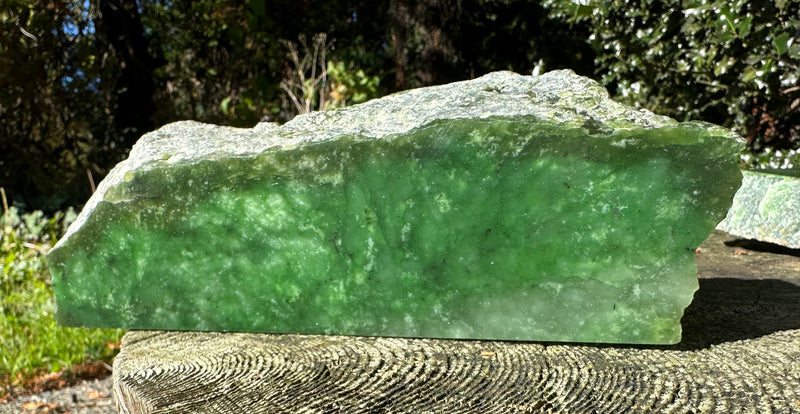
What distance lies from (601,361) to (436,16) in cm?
438

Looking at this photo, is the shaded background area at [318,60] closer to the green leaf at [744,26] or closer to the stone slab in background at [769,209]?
the green leaf at [744,26]

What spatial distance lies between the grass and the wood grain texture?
174 cm

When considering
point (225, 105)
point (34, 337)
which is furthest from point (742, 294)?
point (225, 105)

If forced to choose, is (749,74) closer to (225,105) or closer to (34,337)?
(34,337)

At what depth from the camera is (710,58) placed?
11.6 feet

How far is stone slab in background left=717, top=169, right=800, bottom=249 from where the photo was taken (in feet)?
7.33

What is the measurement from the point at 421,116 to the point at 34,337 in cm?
257

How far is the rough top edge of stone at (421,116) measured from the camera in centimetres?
150

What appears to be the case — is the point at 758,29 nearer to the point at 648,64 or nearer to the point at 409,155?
the point at 648,64

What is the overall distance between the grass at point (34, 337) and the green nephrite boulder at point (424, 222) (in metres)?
1.61

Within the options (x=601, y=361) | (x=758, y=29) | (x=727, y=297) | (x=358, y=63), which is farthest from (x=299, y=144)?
(x=358, y=63)

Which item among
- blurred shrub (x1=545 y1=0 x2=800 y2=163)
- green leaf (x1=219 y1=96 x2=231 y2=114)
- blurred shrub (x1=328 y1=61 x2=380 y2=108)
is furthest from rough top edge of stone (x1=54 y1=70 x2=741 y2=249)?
green leaf (x1=219 y1=96 x2=231 y2=114)

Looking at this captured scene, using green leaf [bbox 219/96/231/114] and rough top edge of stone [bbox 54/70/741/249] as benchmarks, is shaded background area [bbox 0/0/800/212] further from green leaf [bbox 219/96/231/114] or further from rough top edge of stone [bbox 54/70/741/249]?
rough top edge of stone [bbox 54/70/741/249]

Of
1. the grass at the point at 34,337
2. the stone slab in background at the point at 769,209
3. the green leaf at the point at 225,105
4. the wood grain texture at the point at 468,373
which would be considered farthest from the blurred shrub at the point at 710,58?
the green leaf at the point at 225,105
